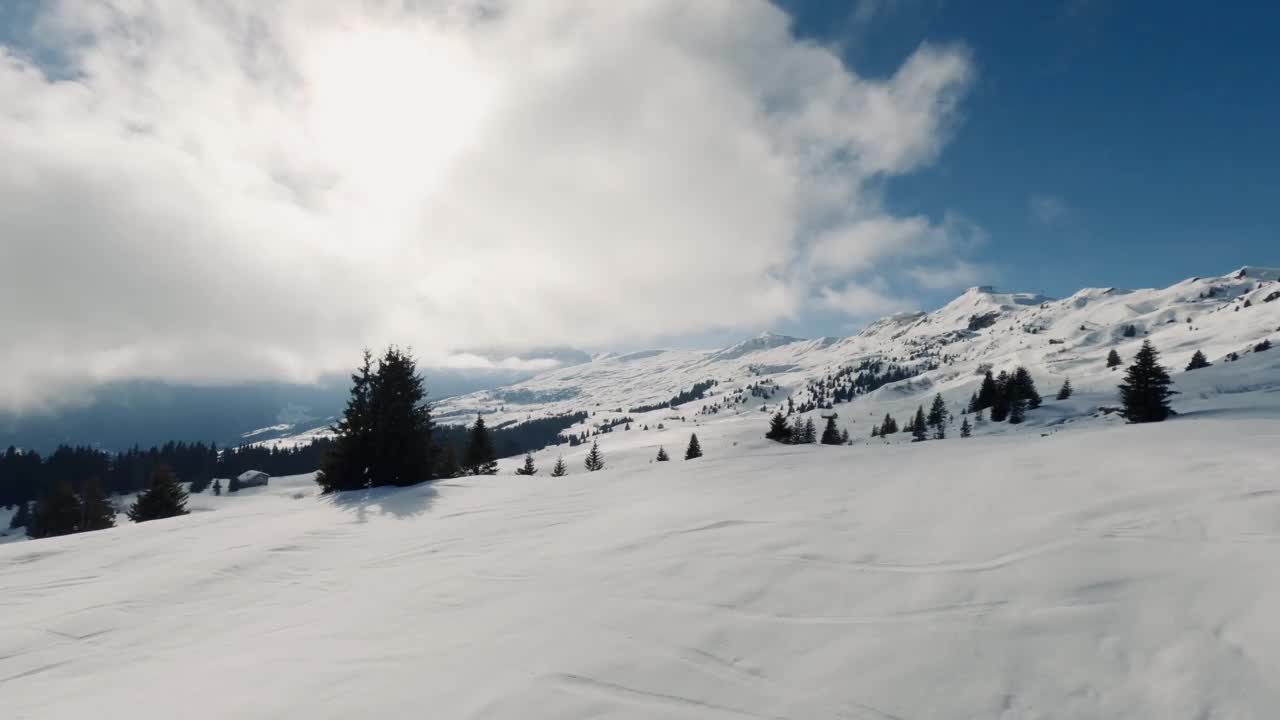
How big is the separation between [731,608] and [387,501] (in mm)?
10865

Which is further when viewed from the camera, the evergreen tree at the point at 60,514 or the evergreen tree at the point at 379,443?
the evergreen tree at the point at 60,514

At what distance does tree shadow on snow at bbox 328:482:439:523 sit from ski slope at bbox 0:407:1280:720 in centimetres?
154

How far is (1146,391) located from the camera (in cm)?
3291

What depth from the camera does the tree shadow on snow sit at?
11242 millimetres

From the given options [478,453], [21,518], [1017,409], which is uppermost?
[478,453]

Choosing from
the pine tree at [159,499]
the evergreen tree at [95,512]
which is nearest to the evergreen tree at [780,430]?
the pine tree at [159,499]

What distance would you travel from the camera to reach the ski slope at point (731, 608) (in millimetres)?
3648

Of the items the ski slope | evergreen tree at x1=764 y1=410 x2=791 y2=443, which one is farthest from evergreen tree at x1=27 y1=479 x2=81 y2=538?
evergreen tree at x1=764 y1=410 x2=791 y2=443

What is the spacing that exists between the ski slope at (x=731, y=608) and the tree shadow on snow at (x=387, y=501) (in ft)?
5.06

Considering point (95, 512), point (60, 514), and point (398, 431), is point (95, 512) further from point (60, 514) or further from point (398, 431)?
point (398, 431)

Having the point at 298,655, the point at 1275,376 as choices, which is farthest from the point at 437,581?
the point at 1275,376

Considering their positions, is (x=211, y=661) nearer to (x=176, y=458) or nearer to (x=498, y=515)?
(x=498, y=515)

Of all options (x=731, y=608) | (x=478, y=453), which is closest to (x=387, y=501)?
(x=731, y=608)

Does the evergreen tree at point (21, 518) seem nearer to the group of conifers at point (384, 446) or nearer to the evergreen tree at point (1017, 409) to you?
the group of conifers at point (384, 446)
